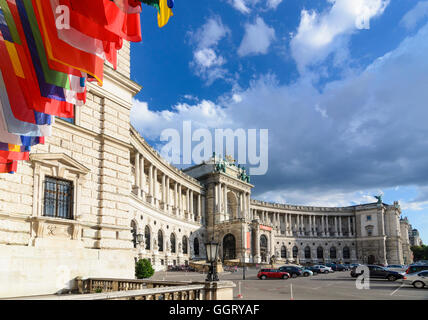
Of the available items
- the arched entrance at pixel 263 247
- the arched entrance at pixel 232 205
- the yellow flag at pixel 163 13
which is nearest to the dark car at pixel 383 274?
the yellow flag at pixel 163 13

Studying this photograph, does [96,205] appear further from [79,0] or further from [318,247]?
[318,247]

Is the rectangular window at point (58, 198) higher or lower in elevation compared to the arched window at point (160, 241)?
higher

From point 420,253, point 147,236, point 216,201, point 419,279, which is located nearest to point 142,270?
point 419,279

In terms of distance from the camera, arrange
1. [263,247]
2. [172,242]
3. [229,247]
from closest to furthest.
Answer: [172,242], [229,247], [263,247]

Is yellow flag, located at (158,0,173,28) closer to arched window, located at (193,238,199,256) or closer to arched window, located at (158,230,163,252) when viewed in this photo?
arched window, located at (158,230,163,252)

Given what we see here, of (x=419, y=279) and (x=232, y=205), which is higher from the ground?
(x=232, y=205)

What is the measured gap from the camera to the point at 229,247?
7938 cm

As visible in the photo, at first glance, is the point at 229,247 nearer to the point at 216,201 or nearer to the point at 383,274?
the point at 216,201

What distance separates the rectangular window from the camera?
681 inches

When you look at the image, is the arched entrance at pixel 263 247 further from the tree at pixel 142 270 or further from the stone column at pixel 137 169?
the tree at pixel 142 270

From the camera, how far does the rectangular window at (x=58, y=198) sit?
17297 mm

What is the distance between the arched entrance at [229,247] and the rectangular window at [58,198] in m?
62.8

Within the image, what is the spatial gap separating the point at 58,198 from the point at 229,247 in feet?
212
